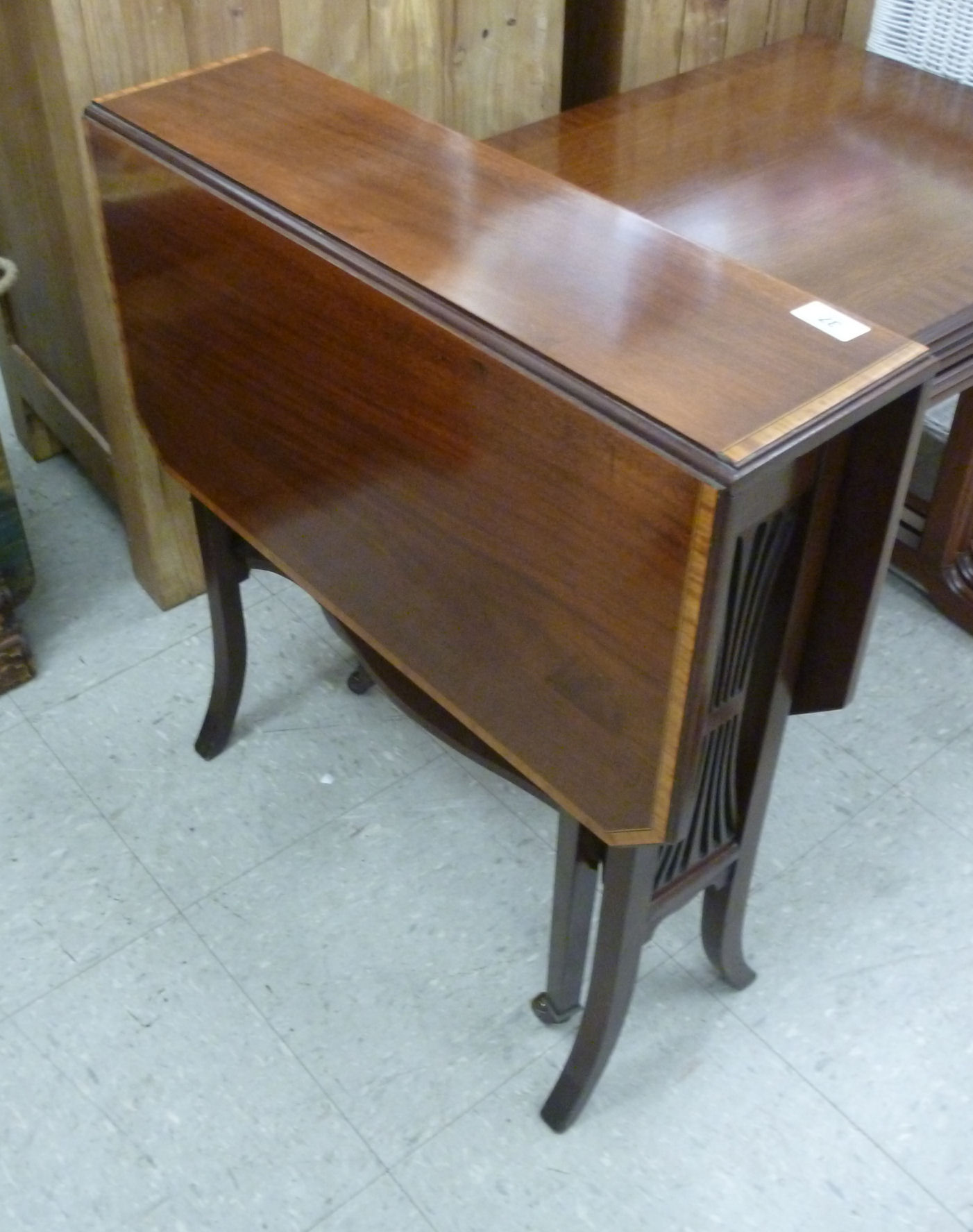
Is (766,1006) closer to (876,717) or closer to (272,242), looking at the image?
(876,717)

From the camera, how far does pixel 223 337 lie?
1.16 m

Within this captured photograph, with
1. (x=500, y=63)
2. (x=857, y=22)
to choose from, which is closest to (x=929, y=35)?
(x=857, y=22)

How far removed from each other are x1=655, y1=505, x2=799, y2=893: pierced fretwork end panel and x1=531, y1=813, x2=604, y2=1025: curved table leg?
0.07 metres

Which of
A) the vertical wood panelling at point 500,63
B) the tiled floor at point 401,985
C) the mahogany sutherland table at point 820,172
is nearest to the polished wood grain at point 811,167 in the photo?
the mahogany sutherland table at point 820,172

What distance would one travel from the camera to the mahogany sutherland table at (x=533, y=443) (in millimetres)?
853

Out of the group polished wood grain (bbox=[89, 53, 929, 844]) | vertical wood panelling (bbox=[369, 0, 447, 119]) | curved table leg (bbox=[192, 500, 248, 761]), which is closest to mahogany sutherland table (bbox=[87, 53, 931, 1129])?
polished wood grain (bbox=[89, 53, 929, 844])

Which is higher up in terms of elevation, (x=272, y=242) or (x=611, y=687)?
(x=272, y=242)

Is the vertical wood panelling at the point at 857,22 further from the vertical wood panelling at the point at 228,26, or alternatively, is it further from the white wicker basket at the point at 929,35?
the vertical wood panelling at the point at 228,26

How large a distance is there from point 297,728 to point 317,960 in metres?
0.36

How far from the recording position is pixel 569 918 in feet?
4.19

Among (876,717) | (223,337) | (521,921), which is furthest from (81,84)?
(876,717)

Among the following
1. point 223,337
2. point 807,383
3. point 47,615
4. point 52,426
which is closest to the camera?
point 807,383

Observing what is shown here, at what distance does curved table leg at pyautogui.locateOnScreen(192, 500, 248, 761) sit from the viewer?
1463 millimetres

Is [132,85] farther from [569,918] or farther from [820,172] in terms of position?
[569,918]
